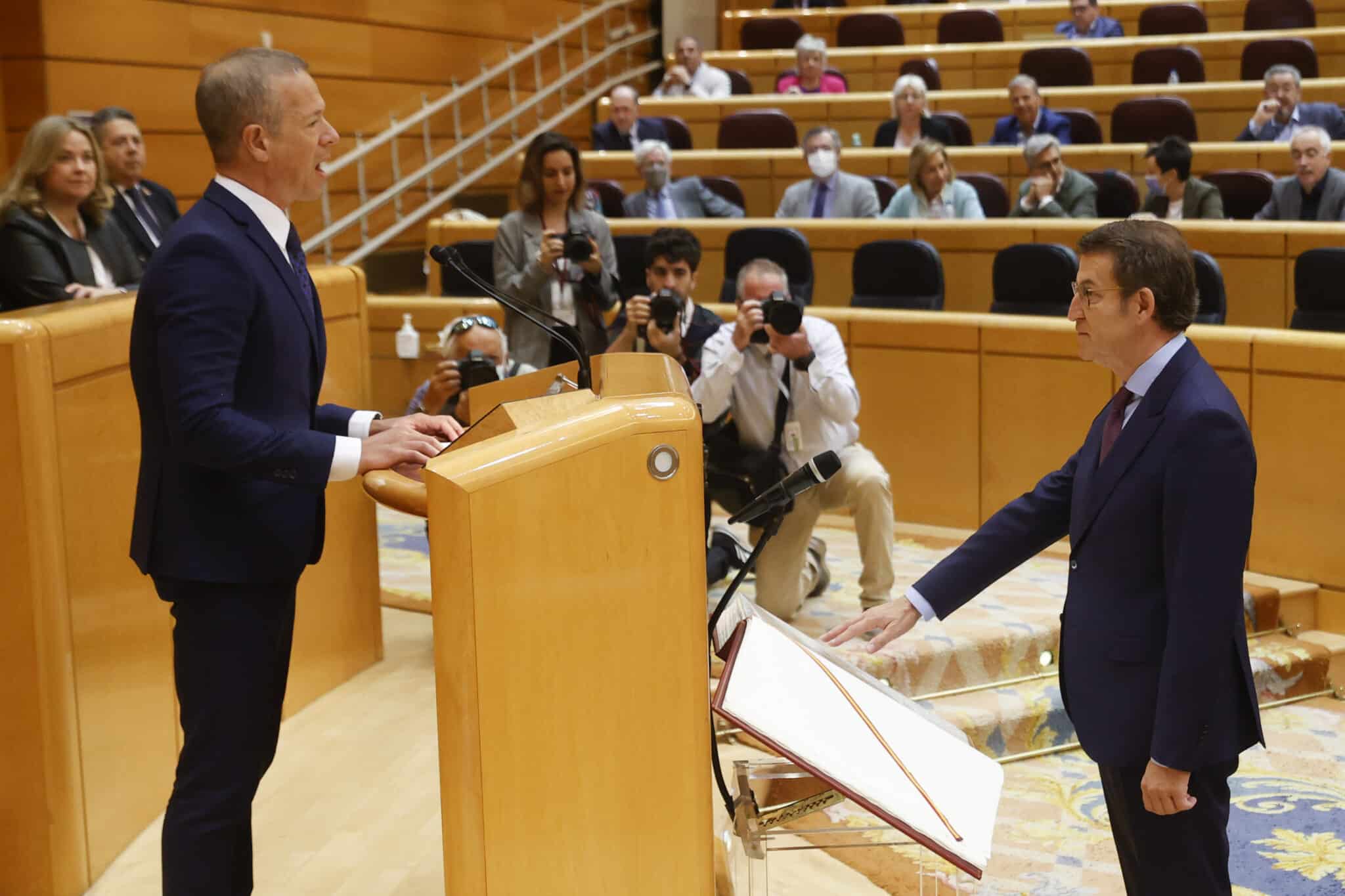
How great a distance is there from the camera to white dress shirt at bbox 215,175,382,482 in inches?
54.8

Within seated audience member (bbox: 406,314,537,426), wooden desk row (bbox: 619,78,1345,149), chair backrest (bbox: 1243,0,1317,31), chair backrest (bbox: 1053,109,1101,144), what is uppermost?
chair backrest (bbox: 1243,0,1317,31)

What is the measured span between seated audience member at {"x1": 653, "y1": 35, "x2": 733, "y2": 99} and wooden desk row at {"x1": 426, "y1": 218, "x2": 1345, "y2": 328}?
2655 mm

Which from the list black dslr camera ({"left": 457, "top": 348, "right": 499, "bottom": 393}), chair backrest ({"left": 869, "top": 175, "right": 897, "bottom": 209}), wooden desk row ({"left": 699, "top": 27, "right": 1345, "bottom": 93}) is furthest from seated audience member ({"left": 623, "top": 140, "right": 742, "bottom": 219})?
wooden desk row ({"left": 699, "top": 27, "right": 1345, "bottom": 93})

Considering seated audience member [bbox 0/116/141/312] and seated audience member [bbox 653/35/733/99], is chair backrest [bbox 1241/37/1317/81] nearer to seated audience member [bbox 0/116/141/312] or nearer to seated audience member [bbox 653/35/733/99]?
seated audience member [bbox 653/35/733/99]

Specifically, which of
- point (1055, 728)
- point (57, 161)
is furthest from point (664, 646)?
point (57, 161)

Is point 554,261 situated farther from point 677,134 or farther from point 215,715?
point 677,134

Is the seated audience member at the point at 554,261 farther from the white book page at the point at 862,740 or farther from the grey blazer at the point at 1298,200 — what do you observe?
the white book page at the point at 862,740

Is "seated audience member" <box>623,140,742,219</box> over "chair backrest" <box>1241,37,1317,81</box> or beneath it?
beneath

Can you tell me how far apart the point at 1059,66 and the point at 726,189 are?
2.48 m

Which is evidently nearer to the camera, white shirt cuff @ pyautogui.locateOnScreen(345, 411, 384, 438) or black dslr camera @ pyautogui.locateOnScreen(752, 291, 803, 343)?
white shirt cuff @ pyautogui.locateOnScreen(345, 411, 384, 438)

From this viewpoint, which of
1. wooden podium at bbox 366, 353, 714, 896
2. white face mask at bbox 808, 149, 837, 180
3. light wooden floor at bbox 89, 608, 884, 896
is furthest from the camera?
white face mask at bbox 808, 149, 837, 180

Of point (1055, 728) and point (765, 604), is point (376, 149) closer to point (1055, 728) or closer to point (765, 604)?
point (765, 604)

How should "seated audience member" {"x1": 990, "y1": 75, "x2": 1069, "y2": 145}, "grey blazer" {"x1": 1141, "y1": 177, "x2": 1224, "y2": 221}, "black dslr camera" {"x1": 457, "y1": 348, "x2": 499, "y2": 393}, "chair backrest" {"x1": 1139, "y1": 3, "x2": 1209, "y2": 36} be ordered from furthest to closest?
"chair backrest" {"x1": 1139, "y1": 3, "x2": 1209, "y2": 36}, "seated audience member" {"x1": 990, "y1": 75, "x2": 1069, "y2": 145}, "grey blazer" {"x1": 1141, "y1": 177, "x2": 1224, "y2": 221}, "black dslr camera" {"x1": 457, "y1": 348, "x2": 499, "y2": 393}

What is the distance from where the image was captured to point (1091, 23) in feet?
25.3
